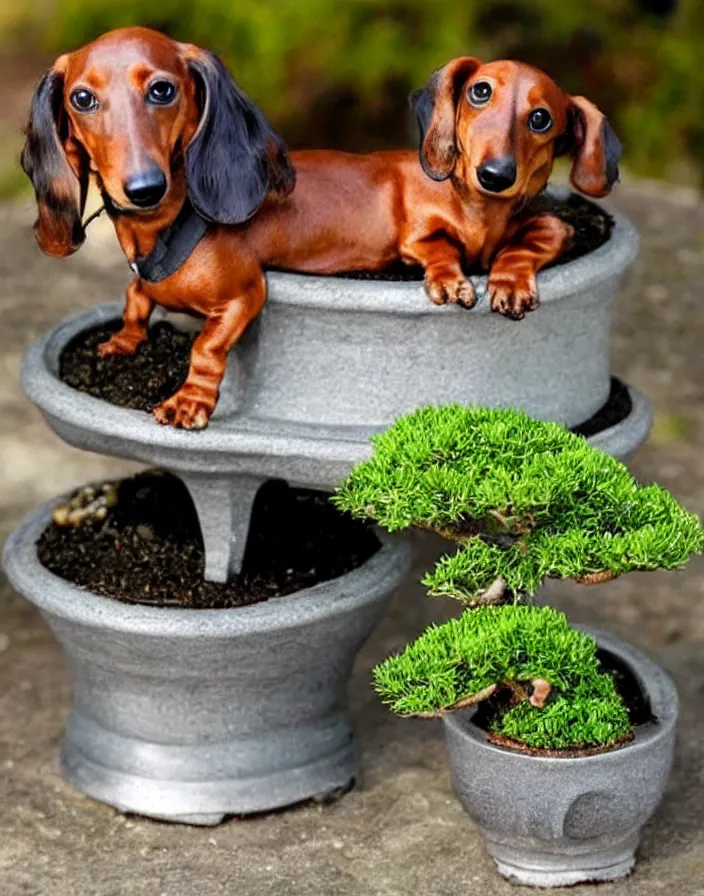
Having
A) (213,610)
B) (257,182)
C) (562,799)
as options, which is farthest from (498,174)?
(562,799)

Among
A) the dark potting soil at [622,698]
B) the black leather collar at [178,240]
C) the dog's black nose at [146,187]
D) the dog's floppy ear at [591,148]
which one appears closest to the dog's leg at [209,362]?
the black leather collar at [178,240]

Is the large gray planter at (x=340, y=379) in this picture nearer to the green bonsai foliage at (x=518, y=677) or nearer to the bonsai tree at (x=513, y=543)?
the bonsai tree at (x=513, y=543)

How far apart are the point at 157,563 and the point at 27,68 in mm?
4929

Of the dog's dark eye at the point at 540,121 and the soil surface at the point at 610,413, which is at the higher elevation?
the dog's dark eye at the point at 540,121

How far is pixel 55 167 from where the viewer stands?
110 inches

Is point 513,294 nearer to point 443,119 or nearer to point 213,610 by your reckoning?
point 443,119

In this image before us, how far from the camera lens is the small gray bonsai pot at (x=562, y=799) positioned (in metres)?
2.74

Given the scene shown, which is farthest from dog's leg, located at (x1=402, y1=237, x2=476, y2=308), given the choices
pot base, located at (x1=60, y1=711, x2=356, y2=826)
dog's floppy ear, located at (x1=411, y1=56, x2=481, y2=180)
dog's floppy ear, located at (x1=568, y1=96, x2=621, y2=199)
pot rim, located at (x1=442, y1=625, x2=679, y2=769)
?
pot base, located at (x1=60, y1=711, x2=356, y2=826)

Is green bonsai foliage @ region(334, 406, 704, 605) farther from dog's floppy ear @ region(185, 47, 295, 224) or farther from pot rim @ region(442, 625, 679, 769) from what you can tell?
dog's floppy ear @ region(185, 47, 295, 224)

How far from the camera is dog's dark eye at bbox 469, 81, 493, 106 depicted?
9.08 ft

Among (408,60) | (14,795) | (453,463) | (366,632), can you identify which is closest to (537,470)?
(453,463)

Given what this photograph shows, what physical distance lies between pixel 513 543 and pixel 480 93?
71 centimetres

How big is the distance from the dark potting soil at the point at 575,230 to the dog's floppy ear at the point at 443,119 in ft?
0.59

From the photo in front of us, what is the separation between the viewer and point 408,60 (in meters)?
6.08
